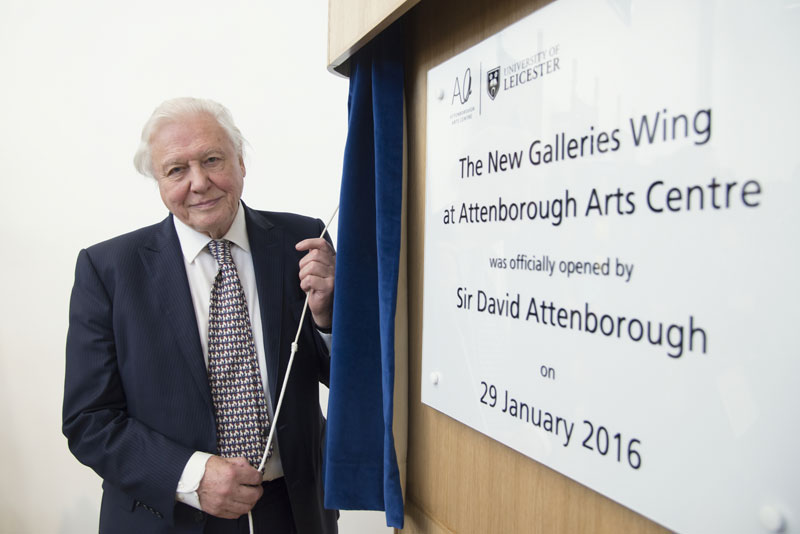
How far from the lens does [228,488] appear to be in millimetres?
998

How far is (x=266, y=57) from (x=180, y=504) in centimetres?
163

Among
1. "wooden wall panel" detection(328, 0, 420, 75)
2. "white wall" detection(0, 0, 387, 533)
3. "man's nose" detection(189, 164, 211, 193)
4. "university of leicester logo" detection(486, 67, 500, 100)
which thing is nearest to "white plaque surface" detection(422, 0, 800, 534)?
"university of leicester logo" detection(486, 67, 500, 100)

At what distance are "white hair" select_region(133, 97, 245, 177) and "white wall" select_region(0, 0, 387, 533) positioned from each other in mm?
737

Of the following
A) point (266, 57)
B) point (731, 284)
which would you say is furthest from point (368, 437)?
point (266, 57)

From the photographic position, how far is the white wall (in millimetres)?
1788

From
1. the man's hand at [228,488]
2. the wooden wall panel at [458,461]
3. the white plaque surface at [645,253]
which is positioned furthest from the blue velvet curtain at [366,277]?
the man's hand at [228,488]

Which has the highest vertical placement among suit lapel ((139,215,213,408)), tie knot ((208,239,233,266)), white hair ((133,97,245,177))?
white hair ((133,97,245,177))

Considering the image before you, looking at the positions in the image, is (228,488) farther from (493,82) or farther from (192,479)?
(493,82)

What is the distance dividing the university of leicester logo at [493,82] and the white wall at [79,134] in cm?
Answer: 146

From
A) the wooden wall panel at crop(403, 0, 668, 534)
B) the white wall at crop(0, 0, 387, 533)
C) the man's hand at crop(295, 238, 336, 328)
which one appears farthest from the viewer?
the white wall at crop(0, 0, 387, 533)

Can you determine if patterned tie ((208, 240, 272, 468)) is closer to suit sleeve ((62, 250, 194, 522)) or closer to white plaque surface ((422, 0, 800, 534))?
suit sleeve ((62, 250, 194, 522))

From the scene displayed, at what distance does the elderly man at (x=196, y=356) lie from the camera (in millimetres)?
1048

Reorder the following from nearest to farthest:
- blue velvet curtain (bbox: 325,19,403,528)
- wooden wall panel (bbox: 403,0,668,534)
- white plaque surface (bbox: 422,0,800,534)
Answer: white plaque surface (bbox: 422,0,800,534), wooden wall panel (bbox: 403,0,668,534), blue velvet curtain (bbox: 325,19,403,528)

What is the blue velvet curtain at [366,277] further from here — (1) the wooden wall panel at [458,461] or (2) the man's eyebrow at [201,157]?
(2) the man's eyebrow at [201,157]
